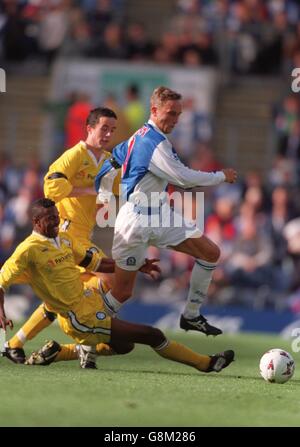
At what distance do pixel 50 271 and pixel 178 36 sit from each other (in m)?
12.9

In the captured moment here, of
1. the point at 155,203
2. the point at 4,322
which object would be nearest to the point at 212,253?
the point at 155,203

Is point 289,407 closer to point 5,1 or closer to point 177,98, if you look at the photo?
point 177,98

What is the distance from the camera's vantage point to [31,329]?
33.6ft

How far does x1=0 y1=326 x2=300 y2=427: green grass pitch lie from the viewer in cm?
747

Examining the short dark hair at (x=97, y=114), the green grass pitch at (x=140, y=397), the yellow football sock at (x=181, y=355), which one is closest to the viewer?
the green grass pitch at (x=140, y=397)

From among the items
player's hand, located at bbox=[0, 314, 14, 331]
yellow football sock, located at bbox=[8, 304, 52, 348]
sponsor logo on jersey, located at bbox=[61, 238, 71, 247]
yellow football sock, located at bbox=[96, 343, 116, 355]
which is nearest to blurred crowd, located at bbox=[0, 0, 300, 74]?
yellow football sock, located at bbox=[8, 304, 52, 348]

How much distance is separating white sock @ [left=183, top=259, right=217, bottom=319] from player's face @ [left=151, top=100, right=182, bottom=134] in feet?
3.81

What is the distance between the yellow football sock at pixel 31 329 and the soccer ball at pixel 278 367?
1944 mm

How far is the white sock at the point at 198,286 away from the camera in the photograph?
10266 mm

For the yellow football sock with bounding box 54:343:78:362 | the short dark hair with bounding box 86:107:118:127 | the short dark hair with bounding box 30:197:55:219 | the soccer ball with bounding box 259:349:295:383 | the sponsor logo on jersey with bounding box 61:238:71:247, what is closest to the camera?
the short dark hair with bounding box 30:197:55:219

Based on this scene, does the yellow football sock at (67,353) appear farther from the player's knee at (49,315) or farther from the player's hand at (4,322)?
the player's hand at (4,322)

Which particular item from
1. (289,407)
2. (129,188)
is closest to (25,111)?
(129,188)

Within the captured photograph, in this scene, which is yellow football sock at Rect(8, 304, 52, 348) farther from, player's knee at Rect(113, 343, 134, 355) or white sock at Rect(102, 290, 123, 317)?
player's knee at Rect(113, 343, 134, 355)

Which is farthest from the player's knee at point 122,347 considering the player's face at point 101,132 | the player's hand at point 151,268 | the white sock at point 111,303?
the player's face at point 101,132
